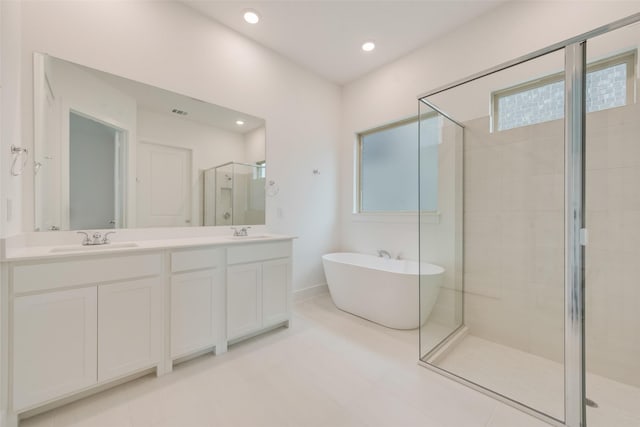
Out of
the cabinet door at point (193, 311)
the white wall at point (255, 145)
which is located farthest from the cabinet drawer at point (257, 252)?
the white wall at point (255, 145)

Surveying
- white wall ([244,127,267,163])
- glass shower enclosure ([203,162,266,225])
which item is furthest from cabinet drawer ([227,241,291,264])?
white wall ([244,127,267,163])

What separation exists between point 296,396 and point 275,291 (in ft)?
3.08

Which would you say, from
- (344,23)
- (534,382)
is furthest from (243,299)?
(344,23)

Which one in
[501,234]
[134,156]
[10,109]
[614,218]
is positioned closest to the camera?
[10,109]

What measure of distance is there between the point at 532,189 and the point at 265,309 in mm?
2489

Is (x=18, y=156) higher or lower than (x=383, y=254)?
higher

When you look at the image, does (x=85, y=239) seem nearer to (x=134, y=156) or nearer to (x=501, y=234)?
(x=134, y=156)

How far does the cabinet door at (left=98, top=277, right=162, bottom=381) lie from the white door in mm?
700

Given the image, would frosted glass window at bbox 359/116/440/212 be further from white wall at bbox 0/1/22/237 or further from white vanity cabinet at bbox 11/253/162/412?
white wall at bbox 0/1/22/237

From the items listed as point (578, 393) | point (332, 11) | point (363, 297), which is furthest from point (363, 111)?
point (578, 393)

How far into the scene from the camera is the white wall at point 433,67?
1.96 meters

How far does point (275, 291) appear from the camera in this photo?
2.35m

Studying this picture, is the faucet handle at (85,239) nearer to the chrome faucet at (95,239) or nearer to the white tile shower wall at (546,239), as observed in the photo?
the chrome faucet at (95,239)

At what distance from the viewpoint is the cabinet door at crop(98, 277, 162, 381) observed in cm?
150
